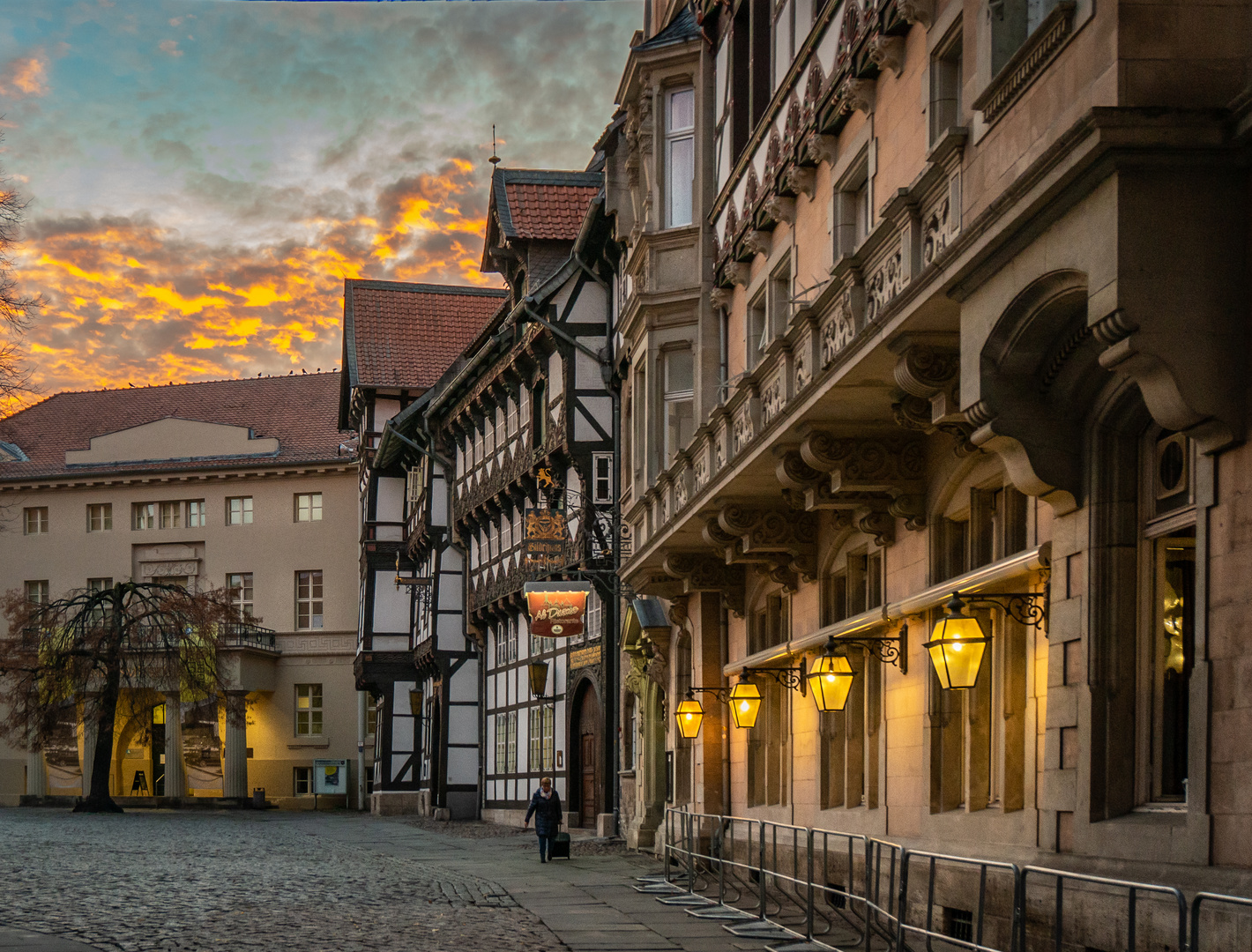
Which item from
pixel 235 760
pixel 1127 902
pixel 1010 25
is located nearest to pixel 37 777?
pixel 235 760

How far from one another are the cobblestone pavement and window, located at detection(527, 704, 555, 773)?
5.63 meters

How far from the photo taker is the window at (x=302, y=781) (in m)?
66.9

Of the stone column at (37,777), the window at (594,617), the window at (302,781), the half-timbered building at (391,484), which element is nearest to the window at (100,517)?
the stone column at (37,777)

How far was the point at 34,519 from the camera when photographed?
72125 millimetres

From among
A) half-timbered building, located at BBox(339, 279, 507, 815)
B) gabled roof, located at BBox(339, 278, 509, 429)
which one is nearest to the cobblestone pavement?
half-timbered building, located at BBox(339, 279, 507, 815)

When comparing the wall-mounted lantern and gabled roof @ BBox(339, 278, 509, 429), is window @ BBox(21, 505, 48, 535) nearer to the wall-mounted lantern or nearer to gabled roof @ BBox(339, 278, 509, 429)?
gabled roof @ BBox(339, 278, 509, 429)

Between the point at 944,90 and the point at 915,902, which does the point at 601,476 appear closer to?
the point at 944,90

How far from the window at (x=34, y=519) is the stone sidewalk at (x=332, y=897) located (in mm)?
37787

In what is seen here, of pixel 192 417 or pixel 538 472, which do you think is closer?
pixel 538 472

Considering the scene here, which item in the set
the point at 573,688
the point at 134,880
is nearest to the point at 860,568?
the point at 134,880

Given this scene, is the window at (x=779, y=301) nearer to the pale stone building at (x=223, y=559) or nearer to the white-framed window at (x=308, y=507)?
the pale stone building at (x=223, y=559)

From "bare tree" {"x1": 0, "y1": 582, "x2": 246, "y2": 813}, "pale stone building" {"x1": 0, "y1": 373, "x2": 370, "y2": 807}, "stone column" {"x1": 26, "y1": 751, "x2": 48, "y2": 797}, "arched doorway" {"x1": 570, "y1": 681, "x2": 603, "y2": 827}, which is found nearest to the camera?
"arched doorway" {"x1": 570, "y1": 681, "x2": 603, "y2": 827}

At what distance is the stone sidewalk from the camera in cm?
1480

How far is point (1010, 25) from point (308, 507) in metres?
59.7
